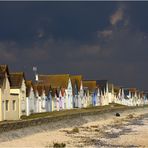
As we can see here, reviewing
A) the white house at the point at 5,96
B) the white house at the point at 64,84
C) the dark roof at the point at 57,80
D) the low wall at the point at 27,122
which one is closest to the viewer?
the low wall at the point at 27,122

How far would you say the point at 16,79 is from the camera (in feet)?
187

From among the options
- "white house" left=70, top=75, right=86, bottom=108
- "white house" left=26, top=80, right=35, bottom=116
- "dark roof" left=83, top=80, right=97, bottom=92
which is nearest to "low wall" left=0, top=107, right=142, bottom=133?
"white house" left=26, top=80, right=35, bottom=116

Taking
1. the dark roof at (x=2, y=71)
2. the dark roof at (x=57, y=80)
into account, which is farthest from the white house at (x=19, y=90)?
the dark roof at (x=57, y=80)

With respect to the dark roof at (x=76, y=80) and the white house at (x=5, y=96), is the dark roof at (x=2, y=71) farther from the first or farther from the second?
the dark roof at (x=76, y=80)

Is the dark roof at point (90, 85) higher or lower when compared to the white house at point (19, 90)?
higher

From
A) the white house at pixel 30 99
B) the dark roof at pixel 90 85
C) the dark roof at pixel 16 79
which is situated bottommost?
the white house at pixel 30 99

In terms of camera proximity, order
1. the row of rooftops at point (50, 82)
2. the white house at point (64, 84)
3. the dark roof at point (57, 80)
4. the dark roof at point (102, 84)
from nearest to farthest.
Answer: the row of rooftops at point (50, 82) → the white house at point (64, 84) → the dark roof at point (57, 80) → the dark roof at point (102, 84)

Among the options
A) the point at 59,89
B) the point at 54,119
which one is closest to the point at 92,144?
the point at 54,119

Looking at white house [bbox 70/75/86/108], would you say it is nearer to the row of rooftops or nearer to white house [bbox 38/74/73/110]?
the row of rooftops

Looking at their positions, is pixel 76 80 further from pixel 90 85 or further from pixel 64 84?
pixel 90 85

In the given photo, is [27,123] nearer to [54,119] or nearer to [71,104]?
[54,119]

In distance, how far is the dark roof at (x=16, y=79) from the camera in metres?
56.1

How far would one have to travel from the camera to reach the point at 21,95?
189 ft

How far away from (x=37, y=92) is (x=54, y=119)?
55.7 ft
